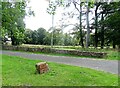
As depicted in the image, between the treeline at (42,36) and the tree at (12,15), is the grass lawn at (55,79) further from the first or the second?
the treeline at (42,36)

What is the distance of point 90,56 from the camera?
21750mm

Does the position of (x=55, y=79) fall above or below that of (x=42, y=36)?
below

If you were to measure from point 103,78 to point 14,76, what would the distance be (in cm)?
368

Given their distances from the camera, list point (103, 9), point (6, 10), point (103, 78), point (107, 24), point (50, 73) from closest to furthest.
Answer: point (6, 10), point (103, 78), point (50, 73), point (107, 24), point (103, 9)

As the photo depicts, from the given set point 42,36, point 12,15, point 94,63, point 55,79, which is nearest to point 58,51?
point 94,63

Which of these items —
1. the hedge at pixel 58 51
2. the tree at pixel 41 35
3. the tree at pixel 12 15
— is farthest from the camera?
the tree at pixel 41 35

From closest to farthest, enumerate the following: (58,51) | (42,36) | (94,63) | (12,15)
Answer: (12,15) → (94,63) → (58,51) → (42,36)

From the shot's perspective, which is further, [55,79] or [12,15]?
[55,79]

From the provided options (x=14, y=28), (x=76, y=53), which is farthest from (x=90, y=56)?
(x=14, y=28)

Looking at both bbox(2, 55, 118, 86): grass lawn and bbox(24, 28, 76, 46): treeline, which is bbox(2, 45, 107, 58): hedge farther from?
bbox(2, 55, 118, 86): grass lawn

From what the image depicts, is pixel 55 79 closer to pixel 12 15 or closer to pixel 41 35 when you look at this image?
pixel 12 15

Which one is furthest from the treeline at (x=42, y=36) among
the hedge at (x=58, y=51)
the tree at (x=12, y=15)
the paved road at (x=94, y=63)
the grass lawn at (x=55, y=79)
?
the tree at (x=12, y=15)

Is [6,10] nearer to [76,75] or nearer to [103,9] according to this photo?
[76,75]

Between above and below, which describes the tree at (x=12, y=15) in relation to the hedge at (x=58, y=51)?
above
